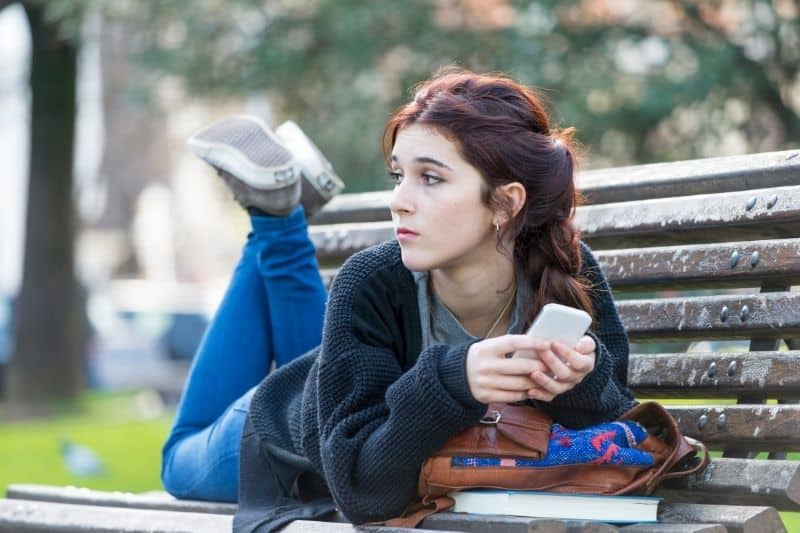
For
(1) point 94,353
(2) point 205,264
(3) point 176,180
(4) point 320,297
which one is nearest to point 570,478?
(4) point 320,297

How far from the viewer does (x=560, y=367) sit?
251 centimetres

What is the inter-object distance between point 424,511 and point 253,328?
1.18 meters

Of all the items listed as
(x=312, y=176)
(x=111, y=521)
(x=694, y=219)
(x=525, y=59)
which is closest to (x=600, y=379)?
(x=694, y=219)

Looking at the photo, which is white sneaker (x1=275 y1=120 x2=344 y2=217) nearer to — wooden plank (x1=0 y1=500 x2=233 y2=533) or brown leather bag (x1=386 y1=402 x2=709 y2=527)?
wooden plank (x1=0 y1=500 x2=233 y2=533)

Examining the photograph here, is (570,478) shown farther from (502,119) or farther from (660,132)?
(660,132)

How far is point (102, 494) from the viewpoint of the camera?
3617 mm

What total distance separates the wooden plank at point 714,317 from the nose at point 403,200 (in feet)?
2.80

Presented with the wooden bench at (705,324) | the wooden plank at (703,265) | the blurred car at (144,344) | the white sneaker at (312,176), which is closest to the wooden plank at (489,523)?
the wooden bench at (705,324)

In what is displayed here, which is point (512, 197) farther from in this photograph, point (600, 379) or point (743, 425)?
point (743, 425)

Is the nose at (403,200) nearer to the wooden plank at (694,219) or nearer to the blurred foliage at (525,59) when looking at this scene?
the wooden plank at (694,219)

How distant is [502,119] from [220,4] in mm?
7755

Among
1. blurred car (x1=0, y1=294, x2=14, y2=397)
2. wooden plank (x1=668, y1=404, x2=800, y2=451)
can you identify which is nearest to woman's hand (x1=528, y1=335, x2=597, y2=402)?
wooden plank (x1=668, y1=404, x2=800, y2=451)

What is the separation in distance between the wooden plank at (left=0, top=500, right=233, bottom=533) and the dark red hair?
82 centimetres

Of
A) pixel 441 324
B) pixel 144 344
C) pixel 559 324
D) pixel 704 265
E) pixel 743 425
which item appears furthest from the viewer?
pixel 144 344
